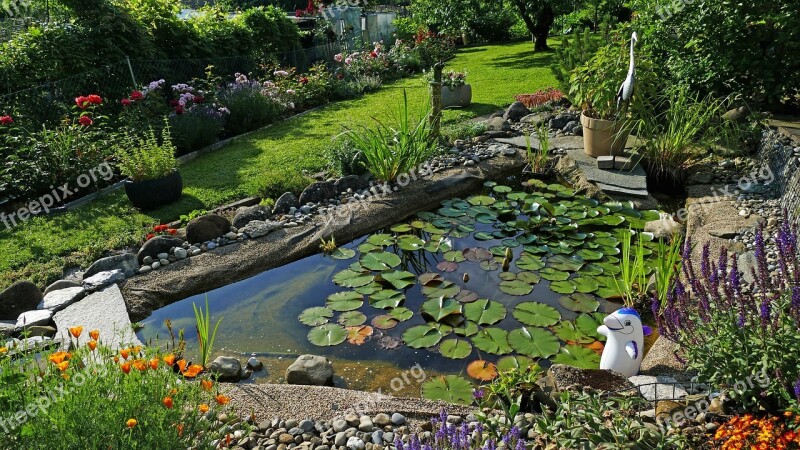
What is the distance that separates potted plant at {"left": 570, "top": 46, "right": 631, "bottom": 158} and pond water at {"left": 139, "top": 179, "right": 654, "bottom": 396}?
0.97 metres

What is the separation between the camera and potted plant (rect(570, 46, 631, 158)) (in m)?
6.57

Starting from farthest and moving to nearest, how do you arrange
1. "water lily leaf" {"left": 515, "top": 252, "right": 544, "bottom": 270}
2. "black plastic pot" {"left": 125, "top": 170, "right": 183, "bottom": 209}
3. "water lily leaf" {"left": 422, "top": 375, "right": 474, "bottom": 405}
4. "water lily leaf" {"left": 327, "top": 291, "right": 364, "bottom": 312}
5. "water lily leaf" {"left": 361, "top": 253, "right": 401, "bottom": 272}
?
"black plastic pot" {"left": 125, "top": 170, "right": 183, "bottom": 209}, "water lily leaf" {"left": 361, "top": 253, "right": 401, "bottom": 272}, "water lily leaf" {"left": 515, "top": 252, "right": 544, "bottom": 270}, "water lily leaf" {"left": 327, "top": 291, "right": 364, "bottom": 312}, "water lily leaf" {"left": 422, "top": 375, "right": 474, "bottom": 405}

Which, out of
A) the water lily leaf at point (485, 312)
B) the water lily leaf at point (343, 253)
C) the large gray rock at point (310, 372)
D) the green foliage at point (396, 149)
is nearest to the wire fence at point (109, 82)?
the green foliage at point (396, 149)

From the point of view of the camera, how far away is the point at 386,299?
4.75 meters

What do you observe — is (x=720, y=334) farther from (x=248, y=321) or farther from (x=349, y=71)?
(x=349, y=71)

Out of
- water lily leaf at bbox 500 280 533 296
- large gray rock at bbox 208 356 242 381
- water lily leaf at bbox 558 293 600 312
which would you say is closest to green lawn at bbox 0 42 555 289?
large gray rock at bbox 208 356 242 381

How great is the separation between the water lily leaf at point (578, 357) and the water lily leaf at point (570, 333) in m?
0.12

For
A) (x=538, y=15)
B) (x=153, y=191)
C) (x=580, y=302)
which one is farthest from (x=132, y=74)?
(x=538, y=15)

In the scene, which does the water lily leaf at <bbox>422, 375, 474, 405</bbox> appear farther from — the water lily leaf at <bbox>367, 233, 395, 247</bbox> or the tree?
the tree

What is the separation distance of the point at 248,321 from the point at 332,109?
6.50 metres

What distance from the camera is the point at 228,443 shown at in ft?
8.67

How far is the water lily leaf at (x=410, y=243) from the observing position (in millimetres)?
5563

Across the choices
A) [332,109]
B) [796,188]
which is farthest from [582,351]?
[332,109]

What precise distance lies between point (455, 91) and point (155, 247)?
6042 mm
